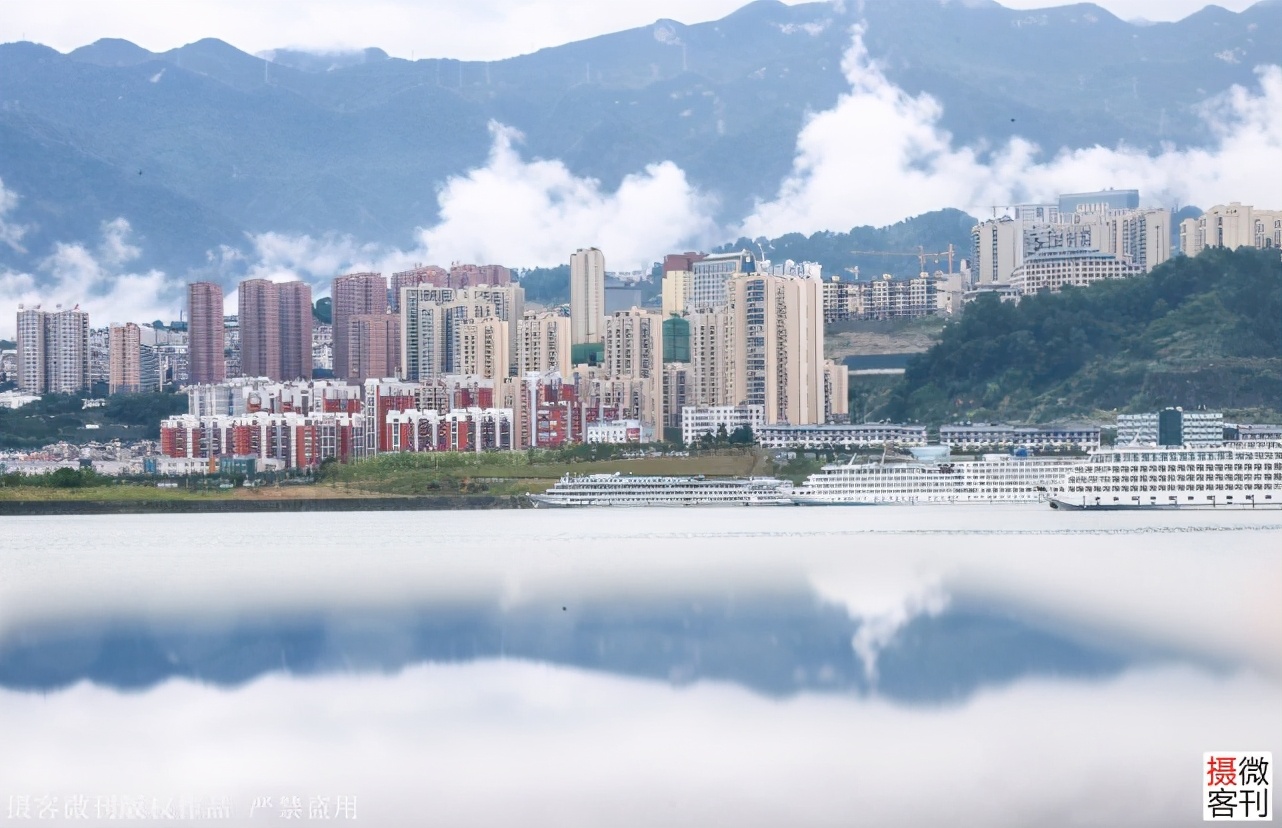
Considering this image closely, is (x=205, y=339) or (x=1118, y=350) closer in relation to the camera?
(x=1118, y=350)

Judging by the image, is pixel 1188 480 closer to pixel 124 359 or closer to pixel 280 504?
pixel 280 504

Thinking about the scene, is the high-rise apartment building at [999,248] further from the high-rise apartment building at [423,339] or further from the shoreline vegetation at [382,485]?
the shoreline vegetation at [382,485]

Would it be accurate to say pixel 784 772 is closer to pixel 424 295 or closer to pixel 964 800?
pixel 964 800

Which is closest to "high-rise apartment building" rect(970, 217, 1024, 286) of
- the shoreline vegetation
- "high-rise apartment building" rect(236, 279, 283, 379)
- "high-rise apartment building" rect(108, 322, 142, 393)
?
"high-rise apartment building" rect(236, 279, 283, 379)

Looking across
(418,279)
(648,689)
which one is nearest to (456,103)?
(418,279)

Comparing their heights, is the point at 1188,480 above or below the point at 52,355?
below

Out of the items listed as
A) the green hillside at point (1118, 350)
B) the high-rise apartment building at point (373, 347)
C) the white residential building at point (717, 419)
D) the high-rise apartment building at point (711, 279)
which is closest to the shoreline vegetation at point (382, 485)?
the white residential building at point (717, 419)

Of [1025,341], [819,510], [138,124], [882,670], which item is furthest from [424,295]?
[882,670]
